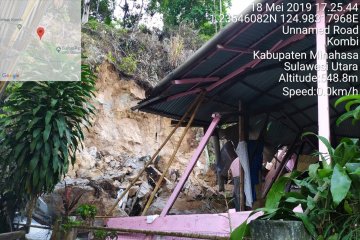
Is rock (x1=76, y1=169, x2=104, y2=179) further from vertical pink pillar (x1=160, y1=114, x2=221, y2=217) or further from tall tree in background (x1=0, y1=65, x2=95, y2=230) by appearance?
vertical pink pillar (x1=160, y1=114, x2=221, y2=217)

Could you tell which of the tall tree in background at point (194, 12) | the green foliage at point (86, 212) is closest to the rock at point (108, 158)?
the green foliage at point (86, 212)

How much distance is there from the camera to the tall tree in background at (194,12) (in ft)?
56.2

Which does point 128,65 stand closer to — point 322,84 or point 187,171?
point 187,171

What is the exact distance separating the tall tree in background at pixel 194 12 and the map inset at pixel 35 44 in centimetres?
592

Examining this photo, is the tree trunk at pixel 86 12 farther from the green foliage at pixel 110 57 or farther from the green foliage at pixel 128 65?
the green foliage at pixel 128 65

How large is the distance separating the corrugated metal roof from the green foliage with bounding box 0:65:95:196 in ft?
4.26

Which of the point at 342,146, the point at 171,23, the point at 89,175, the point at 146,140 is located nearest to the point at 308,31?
the point at 342,146

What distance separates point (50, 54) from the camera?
20.1 ft

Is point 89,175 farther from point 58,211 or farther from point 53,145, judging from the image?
point 53,145

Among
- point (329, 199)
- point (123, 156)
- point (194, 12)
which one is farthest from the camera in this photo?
point (194, 12)

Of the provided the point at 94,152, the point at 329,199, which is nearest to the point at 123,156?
the point at 94,152

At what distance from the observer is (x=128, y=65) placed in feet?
43.7

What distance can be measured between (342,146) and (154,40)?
13.5m

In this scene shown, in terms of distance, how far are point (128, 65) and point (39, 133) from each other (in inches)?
317
